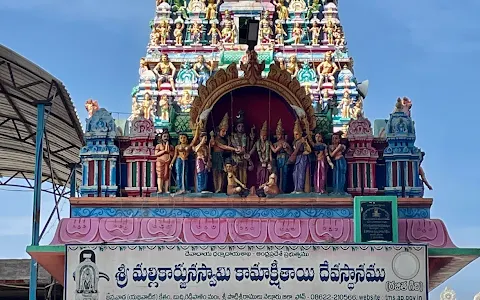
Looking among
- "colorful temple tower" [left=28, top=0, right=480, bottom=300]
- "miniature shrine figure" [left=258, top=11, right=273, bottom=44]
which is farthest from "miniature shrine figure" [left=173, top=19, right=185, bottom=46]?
"colorful temple tower" [left=28, top=0, right=480, bottom=300]

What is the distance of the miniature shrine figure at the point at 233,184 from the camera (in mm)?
23047

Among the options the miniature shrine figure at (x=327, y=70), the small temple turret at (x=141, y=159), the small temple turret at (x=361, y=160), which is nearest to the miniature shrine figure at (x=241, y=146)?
the small temple turret at (x=141, y=159)

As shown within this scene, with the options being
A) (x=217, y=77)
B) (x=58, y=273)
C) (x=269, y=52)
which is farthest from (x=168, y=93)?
(x=58, y=273)

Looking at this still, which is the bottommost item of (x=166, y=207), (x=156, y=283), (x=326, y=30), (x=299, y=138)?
(x=156, y=283)

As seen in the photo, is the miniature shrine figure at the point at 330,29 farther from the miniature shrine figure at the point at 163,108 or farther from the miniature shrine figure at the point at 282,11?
the miniature shrine figure at the point at 163,108

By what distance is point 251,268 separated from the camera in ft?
71.1

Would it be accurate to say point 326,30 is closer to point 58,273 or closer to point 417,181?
point 417,181

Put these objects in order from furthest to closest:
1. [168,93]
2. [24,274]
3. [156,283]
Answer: [24,274] < [168,93] < [156,283]

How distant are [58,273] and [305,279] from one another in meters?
5.59

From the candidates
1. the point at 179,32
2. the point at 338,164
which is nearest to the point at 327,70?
the point at 179,32

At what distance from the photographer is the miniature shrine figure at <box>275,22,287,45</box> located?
2892cm

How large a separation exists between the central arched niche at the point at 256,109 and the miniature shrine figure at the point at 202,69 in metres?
4.07

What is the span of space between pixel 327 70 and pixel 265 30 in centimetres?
210

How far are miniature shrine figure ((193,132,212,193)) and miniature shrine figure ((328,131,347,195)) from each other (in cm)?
272
